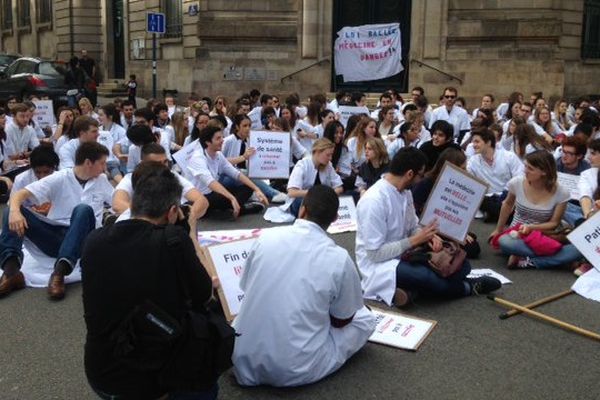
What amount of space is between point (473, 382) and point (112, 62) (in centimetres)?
3186

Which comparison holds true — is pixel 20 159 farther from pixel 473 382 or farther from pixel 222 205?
pixel 473 382

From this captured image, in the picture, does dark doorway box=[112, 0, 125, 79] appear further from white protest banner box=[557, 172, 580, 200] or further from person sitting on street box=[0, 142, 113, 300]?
white protest banner box=[557, 172, 580, 200]

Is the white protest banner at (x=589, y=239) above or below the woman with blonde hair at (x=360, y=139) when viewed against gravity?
below

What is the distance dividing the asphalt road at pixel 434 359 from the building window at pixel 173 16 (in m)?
20.2

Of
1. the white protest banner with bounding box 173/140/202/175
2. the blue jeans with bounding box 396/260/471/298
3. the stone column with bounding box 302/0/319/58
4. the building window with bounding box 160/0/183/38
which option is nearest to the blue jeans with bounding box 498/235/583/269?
the blue jeans with bounding box 396/260/471/298

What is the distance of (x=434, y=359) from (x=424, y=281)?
1059mm

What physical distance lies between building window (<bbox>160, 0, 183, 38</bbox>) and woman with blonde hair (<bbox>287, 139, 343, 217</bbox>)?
1730 centimetres

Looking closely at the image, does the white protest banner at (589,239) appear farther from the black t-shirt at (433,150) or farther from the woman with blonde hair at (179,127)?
the woman with blonde hair at (179,127)

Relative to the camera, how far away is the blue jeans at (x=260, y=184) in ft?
32.8

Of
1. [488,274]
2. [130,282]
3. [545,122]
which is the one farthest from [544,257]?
[545,122]

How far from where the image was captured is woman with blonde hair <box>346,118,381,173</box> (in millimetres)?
11008

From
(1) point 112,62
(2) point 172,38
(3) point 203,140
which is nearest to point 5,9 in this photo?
(1) point 112,62

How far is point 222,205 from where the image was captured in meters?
9.68

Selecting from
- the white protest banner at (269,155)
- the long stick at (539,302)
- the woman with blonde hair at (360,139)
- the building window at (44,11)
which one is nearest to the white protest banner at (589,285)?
the long stick at (539,302)
